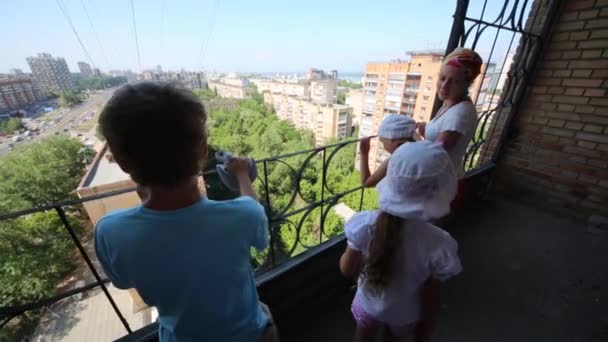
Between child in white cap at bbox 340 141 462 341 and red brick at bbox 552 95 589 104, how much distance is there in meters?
2.45

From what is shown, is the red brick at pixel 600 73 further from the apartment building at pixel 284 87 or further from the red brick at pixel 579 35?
the apartment building at pixel 284 87

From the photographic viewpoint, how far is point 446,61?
4.21ft

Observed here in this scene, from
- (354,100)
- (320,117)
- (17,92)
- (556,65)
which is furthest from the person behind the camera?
(354,100)

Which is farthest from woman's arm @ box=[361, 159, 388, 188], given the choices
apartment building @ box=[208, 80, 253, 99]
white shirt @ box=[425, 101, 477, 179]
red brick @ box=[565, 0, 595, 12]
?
apartment building @ box=[208, 80, 253, 99]

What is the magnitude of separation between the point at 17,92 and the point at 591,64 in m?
4.72

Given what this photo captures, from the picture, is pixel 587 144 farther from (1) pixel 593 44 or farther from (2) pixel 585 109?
(1) pixel 593 44

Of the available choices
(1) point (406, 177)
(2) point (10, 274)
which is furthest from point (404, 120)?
(2) point (10, 274)

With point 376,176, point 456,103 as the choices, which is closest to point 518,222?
point 456,103

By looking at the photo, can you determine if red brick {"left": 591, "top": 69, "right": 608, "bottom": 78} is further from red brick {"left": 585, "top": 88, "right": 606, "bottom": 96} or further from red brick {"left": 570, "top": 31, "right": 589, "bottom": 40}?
red brick {"left": 570, "top": 31, "right": 589, "bottom": 40}

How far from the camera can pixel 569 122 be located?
223cm

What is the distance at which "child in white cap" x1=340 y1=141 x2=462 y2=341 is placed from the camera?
29.0 inches

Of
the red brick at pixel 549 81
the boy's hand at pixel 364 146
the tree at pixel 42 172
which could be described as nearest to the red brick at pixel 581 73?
the red brick at pixel 549 81

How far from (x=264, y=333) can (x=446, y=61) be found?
1508 millimetres

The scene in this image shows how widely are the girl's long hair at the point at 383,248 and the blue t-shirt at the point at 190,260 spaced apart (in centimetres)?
39
